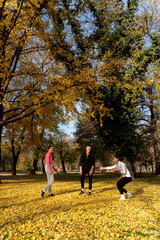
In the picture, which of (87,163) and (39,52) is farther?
(39,52)

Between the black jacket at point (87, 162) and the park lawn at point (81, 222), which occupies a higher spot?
the black jacket at point (87, 162)

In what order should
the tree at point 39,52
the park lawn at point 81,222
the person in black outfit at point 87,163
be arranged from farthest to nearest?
1. the tree at point 39,52
2. the person in black outfit at point 87,163
3. the park lawn at point 81,222

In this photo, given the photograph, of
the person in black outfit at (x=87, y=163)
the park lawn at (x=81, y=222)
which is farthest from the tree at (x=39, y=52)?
the park lawn at (x=81, y=222)

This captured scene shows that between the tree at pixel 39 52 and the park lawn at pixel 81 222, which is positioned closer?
the park lawn at pixel 81 222

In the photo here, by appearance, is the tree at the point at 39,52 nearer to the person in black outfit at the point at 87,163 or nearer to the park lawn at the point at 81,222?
the person in black outfit at the point at 87,163

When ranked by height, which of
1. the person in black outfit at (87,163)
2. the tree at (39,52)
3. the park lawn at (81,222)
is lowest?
the park lawn at (81,222)

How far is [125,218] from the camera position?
4672 millimetres

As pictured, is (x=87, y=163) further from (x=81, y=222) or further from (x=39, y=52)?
(x=39, y=52)

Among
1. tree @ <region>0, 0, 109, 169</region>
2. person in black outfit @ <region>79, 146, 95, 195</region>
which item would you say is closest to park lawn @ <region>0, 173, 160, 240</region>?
person in black outfit @ <region>79, 146, 95, 195</region>

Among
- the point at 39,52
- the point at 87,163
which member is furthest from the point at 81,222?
the point at 39,52

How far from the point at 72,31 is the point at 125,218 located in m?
12.1

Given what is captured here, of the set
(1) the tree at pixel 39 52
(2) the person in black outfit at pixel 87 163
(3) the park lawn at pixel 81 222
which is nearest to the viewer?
(3) the park lawn at pixel 81 222

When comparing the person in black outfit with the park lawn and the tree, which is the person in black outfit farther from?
the tree

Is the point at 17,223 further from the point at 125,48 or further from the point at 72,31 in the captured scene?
the point at 125,48
